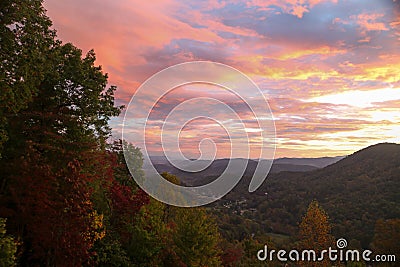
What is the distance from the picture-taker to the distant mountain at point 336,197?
176ft

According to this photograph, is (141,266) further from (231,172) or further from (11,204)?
(11,204)

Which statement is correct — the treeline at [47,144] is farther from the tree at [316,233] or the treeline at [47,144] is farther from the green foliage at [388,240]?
the green foliage at [388,240]

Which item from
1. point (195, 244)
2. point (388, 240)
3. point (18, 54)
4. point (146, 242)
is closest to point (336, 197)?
point (388, 240)

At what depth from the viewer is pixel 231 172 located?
20359 mm

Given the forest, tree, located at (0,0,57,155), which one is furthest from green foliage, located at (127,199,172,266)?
tree, located at (0,0,57,155)

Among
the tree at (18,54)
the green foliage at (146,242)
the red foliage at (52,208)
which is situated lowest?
the green foliage at (146,242)

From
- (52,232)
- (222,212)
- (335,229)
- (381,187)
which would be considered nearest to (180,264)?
(52,232)

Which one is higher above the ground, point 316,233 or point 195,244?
point 195,244

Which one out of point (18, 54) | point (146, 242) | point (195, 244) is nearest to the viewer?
point (18, 54)

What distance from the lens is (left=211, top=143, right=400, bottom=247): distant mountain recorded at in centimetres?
5353

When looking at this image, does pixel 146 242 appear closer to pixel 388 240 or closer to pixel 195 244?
pixel 195 244

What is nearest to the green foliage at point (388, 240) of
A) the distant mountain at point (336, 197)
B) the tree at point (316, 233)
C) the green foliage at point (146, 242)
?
the tree at point (316, 233)

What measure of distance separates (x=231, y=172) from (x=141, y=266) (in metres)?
7.94

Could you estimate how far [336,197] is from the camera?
68.1 metres
